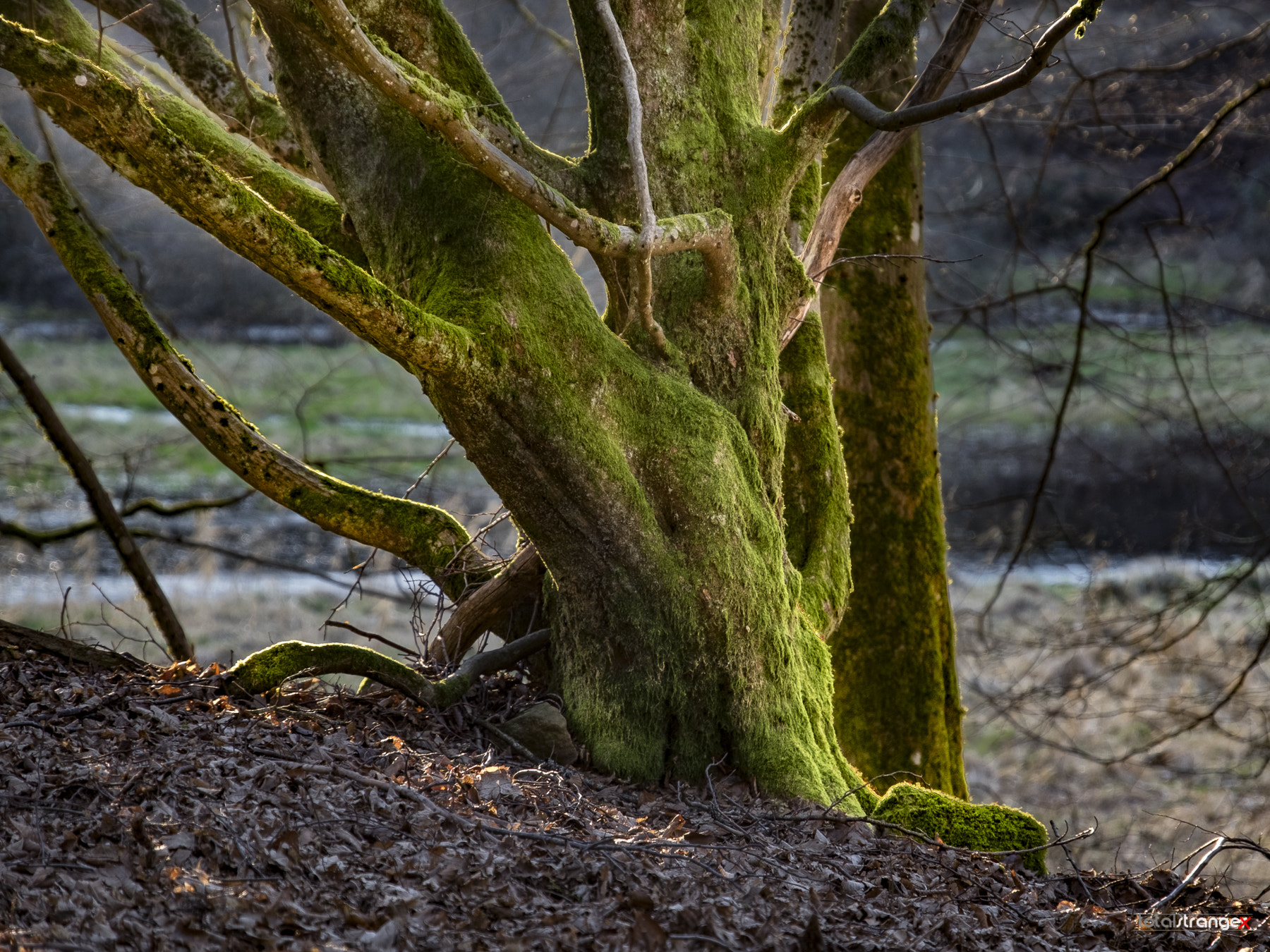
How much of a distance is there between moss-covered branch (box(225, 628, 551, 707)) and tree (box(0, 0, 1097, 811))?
3cm

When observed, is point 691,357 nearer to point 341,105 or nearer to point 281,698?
point 341,105

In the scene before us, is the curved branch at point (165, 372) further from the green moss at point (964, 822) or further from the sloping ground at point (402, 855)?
the green moss at point (964, 822)

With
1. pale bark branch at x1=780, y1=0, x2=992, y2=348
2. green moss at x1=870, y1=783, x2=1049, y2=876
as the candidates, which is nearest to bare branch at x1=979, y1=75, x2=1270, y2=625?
pale bark branch at x1=780, y1=0, x2=992, y2=348

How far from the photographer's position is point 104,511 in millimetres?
5012

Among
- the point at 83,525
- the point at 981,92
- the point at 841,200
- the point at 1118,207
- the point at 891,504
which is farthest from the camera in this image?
the point at 1118,207

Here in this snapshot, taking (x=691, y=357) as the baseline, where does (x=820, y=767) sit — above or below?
below

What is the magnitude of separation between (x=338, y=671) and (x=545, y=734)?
0.76 meters

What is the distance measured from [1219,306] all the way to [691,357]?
4.80 metres

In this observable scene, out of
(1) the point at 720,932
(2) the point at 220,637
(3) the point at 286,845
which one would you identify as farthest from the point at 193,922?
(2) the point at 220,637

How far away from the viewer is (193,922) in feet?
6.75

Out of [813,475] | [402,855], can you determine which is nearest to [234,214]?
[402,855]

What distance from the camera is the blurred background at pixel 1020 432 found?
664 centimetres

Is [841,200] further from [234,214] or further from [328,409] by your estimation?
[328,409]

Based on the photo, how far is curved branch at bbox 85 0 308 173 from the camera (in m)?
4.23
